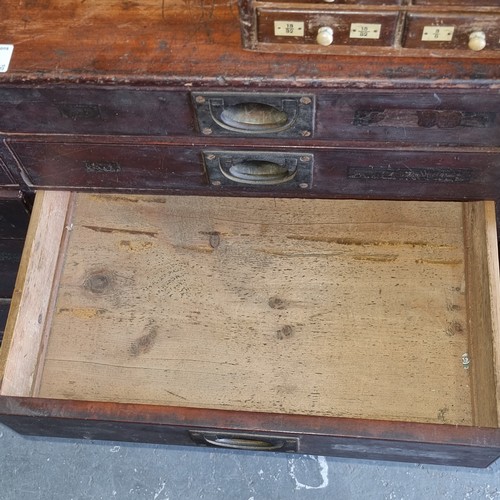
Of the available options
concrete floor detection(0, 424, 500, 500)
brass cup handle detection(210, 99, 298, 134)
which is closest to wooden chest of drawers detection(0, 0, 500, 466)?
brass cup handle detection(210, 99, 298, 134)

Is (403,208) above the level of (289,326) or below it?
above

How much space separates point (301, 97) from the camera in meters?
1.12

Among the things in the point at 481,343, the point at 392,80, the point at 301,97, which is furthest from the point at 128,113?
the point at 481,343

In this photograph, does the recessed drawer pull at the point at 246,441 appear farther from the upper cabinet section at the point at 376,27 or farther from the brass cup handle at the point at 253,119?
the upper cabinet section at the point at 376,27

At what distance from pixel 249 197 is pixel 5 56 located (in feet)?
1.73

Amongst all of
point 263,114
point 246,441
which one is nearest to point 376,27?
point 263,114

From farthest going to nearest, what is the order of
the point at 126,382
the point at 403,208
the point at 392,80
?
the point at 403,208, the point at 126,382, the point at 392,80

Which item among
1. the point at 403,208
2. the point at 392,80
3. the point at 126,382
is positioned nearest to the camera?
the point at 392,80

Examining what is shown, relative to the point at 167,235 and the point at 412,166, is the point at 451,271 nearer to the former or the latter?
the point at 412,166

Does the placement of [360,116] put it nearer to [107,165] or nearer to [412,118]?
[412,118]

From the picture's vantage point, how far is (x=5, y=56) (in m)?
1.15

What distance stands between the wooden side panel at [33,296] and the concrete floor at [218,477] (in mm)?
227

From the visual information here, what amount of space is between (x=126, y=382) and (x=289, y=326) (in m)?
0.31

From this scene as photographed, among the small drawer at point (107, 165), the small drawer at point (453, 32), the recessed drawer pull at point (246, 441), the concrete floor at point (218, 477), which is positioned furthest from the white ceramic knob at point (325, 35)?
the concrete floor at point (218, 477)
